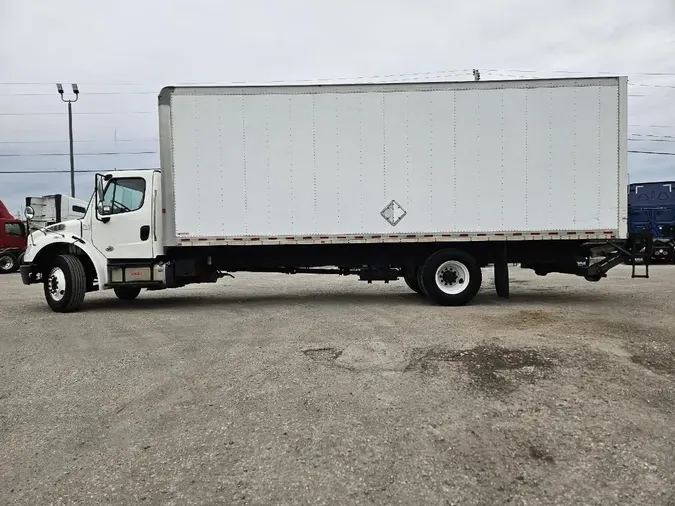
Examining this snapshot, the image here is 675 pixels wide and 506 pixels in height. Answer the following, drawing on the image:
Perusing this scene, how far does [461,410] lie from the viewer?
4.20m

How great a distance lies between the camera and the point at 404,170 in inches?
364

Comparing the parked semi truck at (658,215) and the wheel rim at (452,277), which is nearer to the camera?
the wheel rim at (452,277)

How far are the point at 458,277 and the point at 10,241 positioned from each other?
21.4 meters

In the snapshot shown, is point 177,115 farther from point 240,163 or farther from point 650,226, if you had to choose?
point 650,226

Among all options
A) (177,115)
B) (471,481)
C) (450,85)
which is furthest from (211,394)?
(450,85)

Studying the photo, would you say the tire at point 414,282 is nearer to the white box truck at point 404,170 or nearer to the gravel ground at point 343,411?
the white box truck at point 404,170

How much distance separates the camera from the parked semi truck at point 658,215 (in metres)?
22.4

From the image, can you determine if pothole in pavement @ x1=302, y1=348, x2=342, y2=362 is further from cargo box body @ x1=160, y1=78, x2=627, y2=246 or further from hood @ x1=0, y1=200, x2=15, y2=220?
hood @ x1=0, y1=200, x2=15, y2=220

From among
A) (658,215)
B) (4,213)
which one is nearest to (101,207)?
(4,213)

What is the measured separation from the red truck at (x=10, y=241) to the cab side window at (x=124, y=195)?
15339 millimetres

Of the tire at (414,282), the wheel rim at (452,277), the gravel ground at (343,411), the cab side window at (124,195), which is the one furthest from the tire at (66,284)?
the wheel rim at (452,277)

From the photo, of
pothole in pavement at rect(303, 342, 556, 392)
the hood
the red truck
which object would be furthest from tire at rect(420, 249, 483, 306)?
the hood

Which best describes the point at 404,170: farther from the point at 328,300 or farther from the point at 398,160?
the point at 328,300

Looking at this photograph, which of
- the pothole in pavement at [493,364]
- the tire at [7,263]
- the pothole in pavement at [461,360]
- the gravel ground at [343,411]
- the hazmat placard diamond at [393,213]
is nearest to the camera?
the gravel ground at [343,411]
